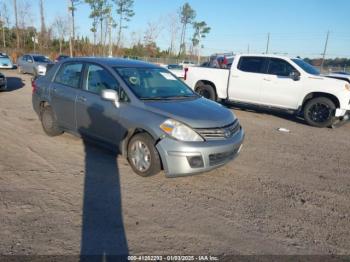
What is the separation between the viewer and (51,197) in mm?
3920

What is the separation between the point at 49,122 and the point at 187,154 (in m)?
3.55

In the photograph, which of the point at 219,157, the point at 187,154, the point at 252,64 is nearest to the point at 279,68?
the point at 252,64

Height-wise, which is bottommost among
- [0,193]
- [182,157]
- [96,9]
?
[0,193]

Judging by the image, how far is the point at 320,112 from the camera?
9086 mm

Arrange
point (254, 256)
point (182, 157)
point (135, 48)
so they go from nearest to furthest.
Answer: point (254, 256), point (182, 157), point (135, 48)

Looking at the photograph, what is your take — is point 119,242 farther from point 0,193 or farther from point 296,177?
point 296,177

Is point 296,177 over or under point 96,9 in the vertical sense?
under

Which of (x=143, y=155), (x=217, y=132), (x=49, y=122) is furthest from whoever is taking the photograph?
(x=49, y=122)

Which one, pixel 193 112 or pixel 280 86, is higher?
pixel 280 86

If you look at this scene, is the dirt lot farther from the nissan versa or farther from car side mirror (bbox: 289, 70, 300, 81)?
car side mirror (bbox: 289, 70, 300, 81)

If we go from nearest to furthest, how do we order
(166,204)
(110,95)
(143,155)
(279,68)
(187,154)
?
(166,204) < (187,154) < (143,155) < (110,95) < (279,68)

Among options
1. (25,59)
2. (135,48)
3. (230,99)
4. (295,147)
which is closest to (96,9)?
(135,48)

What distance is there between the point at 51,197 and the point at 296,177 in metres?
3.67

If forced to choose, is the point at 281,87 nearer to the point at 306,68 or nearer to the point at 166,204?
the point at 306,68
